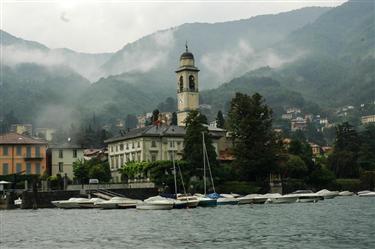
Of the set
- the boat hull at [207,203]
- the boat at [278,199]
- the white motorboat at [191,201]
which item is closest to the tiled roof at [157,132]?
the boat at [278,199]

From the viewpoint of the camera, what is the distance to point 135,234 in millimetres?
52281

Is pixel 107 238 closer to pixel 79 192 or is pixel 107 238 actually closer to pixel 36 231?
pixel 36 231

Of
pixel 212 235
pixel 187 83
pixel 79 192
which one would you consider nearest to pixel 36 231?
pixel 212 235

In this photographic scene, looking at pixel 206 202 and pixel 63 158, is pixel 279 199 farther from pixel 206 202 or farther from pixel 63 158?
pixel 63 158

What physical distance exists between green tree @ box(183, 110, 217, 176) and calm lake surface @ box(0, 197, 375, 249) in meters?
39.1

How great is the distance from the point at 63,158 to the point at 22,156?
857cm

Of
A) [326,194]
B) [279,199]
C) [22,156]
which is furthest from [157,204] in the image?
[22,156]

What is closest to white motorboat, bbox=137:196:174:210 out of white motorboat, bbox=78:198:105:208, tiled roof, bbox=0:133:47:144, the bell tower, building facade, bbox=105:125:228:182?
white motorboat, bbox=78:198:105:208

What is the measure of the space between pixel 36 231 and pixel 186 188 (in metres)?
54.7

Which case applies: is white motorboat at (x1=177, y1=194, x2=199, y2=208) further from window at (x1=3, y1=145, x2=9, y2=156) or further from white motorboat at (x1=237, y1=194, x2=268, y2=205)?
window at (x1=3, y1=145, x2=9, y2=156)

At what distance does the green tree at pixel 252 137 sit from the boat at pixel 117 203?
2687cm

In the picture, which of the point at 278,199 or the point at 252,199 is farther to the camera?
the point at 278,199

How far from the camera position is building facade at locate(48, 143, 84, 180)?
125375 mm

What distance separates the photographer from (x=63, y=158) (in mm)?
126125
